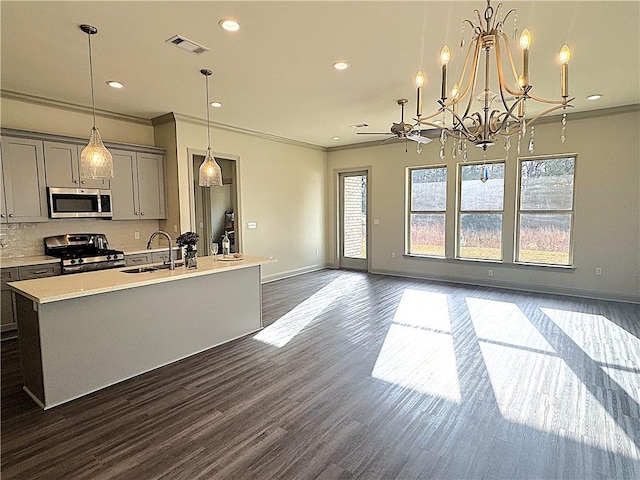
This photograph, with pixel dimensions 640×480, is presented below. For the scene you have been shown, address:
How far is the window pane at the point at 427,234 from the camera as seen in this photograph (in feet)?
23.5

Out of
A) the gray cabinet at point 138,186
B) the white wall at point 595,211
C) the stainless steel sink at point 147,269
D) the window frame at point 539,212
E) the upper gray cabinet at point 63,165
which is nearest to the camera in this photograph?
the stainless steel sink at point 147,269

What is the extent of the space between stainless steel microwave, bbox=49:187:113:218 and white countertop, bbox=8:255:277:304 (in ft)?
5.88

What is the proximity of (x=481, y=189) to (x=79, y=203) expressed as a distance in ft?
21.5

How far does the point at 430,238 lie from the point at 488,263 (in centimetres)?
122

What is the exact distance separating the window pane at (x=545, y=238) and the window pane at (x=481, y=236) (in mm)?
386

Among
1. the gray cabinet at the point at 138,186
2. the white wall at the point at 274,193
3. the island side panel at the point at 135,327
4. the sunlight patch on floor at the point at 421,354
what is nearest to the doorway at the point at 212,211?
the white wall at the point at 274,193

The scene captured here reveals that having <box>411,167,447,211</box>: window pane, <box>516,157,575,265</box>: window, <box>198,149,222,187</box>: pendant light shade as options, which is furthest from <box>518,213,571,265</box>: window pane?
<box>198,149,222,187</box>: pendant light shade

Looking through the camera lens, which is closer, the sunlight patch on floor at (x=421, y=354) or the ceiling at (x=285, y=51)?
the ceiling at (x=285, y=51)

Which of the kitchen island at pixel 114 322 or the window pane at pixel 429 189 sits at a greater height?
the window pane at pixel 429 189

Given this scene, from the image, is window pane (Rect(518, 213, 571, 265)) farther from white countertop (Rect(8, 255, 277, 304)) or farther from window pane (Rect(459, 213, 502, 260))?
white countertop (Rect(8, 255, 277, 304))

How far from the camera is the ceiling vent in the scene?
3004mm

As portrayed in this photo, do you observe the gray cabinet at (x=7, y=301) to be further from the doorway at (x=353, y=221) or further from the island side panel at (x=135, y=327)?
the doorway at (x=353, y=221)

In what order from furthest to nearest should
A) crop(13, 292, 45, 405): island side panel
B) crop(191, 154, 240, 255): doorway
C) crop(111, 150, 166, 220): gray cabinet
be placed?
crop(191, 154, 240, 255): doorway
crop(111, 150, 166, 220): gray cabinet
crop(13, 292, 45, 405): island side panel

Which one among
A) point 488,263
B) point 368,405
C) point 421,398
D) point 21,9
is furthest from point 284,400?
point 488,263
